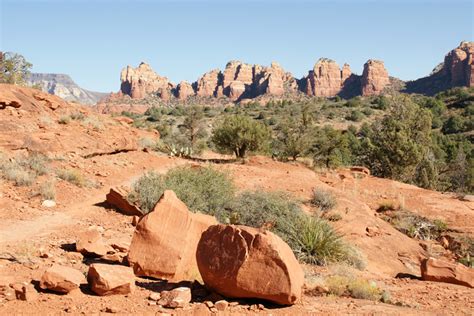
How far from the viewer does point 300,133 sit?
2594 centimetres

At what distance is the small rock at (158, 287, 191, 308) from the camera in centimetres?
477

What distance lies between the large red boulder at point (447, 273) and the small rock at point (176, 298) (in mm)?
4993

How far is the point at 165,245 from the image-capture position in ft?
18.9

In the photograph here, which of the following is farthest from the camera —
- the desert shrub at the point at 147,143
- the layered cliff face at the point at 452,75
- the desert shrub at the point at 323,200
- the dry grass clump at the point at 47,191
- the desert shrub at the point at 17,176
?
the layered cliff face at the point at 452,75

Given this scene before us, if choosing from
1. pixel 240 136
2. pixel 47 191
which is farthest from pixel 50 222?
pixel 240 136

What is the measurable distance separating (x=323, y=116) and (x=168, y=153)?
3644 centimetres

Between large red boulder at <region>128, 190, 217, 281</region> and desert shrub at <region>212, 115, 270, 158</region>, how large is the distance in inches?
655

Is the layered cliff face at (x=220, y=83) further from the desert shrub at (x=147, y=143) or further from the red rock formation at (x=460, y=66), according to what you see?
the desert shrub at (x=147, y=143)

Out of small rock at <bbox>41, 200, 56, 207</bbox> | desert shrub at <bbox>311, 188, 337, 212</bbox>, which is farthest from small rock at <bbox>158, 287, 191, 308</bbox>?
desert shrub at <bbox>311, 188, 337, 212</bbox>

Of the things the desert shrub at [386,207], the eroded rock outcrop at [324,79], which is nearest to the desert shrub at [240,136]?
the desert shrub at [386,207]

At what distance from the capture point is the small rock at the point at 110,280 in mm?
4907

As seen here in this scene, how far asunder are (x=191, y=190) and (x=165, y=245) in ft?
15.0

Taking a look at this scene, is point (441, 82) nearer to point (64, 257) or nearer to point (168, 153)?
point (168, 153)

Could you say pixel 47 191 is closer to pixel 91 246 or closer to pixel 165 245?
pixel 91 246
